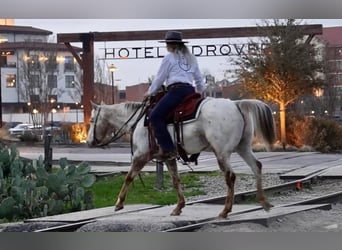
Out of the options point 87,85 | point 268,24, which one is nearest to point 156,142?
point 87,85

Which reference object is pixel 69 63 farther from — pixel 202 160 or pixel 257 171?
pixel 257 171

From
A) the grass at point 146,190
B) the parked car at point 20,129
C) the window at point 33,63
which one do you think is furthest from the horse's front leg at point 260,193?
the window at point 33,63

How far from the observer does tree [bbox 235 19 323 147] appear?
21.3ft

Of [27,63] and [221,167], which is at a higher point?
[27,63]

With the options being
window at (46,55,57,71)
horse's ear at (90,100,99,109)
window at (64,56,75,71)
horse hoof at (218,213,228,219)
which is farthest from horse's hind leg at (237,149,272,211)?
window at (46,55,57,71)

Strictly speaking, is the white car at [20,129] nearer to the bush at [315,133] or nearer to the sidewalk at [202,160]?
the sidewalk at [202,160]

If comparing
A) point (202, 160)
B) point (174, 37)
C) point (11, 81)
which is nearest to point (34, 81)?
point (11, 81)

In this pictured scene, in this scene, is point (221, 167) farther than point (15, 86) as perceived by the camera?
No

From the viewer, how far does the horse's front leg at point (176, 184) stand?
5910 mm
